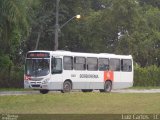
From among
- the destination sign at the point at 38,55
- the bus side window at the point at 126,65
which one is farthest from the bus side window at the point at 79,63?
the bus side window at the point at 126,65

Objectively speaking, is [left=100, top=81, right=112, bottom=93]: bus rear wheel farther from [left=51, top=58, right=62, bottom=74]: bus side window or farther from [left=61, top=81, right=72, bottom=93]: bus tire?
[left=51, top=58, right=62, bottom=74]: bus side window

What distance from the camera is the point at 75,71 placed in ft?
122

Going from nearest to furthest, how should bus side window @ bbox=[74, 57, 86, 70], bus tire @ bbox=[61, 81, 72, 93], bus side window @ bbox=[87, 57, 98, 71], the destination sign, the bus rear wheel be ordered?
the destination sign
bus tire @ bbox=[61, 81, 72, 93]
bus side window @ bbox=[74, 57, 86, 70]
bus side window @ bbox=[87, 57, 98, 71]
the bus rear wheel

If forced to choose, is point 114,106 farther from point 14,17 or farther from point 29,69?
point 29,69

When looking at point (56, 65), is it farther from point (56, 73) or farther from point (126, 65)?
point (126, 65)

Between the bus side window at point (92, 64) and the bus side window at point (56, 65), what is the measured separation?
326cm

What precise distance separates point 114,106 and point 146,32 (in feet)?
133

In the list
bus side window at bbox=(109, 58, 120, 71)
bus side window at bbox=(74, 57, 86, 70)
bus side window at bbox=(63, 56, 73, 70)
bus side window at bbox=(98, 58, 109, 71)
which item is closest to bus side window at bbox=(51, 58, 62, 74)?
bus side window at bbox=(63, 56, 73, 70)

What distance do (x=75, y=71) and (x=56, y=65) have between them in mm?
2033

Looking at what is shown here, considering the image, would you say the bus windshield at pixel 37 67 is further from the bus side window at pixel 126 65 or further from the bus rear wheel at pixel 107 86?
the bus side window at pixel 126 65

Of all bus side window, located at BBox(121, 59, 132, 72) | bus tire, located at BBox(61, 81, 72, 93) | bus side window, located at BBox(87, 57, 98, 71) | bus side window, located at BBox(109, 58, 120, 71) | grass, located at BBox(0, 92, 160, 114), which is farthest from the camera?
bus side window, located at BBox(121, 59, 132, 72)

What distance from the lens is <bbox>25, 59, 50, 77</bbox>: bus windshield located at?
35.2 m

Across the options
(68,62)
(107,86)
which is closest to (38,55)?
(68,62)

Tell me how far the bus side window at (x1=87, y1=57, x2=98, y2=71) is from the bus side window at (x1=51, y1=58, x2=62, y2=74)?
3.26 m
